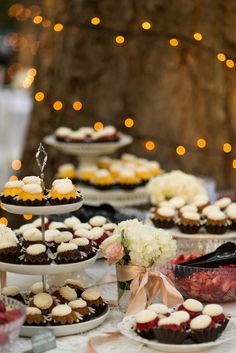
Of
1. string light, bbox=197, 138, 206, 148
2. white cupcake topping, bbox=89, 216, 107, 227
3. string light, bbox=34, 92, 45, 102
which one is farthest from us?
string light, bbox=34, 92, 45, 102

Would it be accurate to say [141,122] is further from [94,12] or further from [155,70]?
[94,12]

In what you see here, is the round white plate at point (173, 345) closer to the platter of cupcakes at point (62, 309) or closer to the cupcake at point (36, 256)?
the platter of cupcakes at point (62, 309)

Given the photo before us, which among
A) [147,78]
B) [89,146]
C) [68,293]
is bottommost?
[68,293]

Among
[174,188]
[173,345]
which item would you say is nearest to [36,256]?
[173,345]

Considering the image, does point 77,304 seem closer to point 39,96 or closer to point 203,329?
point 203,329

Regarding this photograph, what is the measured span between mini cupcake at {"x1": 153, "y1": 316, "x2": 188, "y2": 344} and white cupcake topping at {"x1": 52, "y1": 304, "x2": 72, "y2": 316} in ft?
1.02

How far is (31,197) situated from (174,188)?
1516 mm

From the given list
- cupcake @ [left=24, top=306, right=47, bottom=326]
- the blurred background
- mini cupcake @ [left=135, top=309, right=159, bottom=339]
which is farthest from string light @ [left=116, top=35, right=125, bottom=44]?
mini cupcake @ [left=135, top=309, right=159, bottom=339]

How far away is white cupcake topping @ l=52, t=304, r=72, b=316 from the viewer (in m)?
2.65

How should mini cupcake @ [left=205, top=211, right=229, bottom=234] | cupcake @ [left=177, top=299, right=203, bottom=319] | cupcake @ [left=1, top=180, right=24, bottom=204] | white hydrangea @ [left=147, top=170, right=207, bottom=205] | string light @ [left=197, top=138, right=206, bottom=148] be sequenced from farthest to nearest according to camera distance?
1. string light @ [left=197, top=138, right=206, bottom=148]
2. white hydrangea @ [left=147, top=170, right=207, bottom=205]
3. mini cupcake @ [left=205, top=211, right=229, bottom=234]
4. cupcake @ [left=1, top=180, right=24, bottom=204]
5. cupcake @ [left=177, top=299, right=203, bottom=319]

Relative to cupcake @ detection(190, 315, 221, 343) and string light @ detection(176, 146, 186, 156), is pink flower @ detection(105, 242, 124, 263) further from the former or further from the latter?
string light @ detection(176, 146, 186, 156)

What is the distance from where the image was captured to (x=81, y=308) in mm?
2736

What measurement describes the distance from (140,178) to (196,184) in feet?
2.49

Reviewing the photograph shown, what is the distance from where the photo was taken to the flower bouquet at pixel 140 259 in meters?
2.81
